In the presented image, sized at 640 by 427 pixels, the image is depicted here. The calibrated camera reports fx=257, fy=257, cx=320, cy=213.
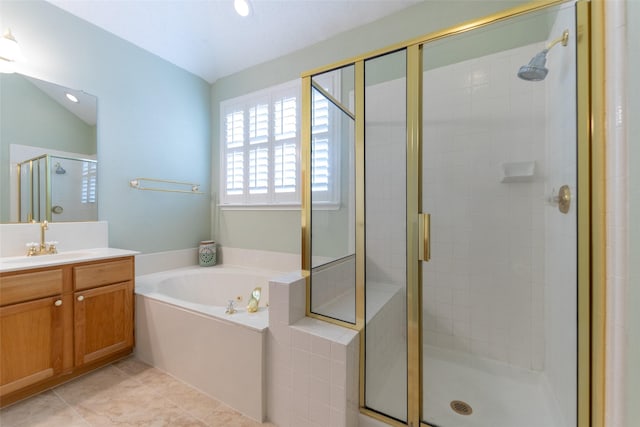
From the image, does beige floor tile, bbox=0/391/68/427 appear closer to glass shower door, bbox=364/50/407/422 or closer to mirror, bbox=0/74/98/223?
mirror, bbox=0/74/98/223

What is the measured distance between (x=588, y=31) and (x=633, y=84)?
1.10 feet

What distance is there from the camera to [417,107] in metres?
1.23

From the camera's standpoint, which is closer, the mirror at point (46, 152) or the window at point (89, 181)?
the mirror at point (46, 152)

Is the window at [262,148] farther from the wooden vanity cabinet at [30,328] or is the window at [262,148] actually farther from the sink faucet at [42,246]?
the wooden vanity cabinet at [30,328]

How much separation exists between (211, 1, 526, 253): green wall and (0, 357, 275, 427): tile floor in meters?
1.33

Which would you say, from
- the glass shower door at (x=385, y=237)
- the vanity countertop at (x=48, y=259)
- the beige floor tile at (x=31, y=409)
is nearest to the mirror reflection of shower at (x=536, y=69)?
the glass shower door at (x=385, y=237)

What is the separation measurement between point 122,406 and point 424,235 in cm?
191

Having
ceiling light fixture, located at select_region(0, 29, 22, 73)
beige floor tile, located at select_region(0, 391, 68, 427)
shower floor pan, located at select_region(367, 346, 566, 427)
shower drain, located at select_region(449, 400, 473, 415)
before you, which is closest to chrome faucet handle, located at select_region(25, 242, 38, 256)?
beige floor tile, located at select_region(0, 391, 68, 427)

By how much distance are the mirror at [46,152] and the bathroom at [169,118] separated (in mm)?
64

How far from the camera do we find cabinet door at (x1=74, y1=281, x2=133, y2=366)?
5.39 ft

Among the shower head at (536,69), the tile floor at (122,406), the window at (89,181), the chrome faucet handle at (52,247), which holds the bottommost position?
the tile floor at (122,406)

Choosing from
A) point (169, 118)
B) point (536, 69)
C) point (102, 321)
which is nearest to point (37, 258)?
point (102, 321)

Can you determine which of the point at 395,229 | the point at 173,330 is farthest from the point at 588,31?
the point at 173,330

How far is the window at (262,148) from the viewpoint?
2523 mm
